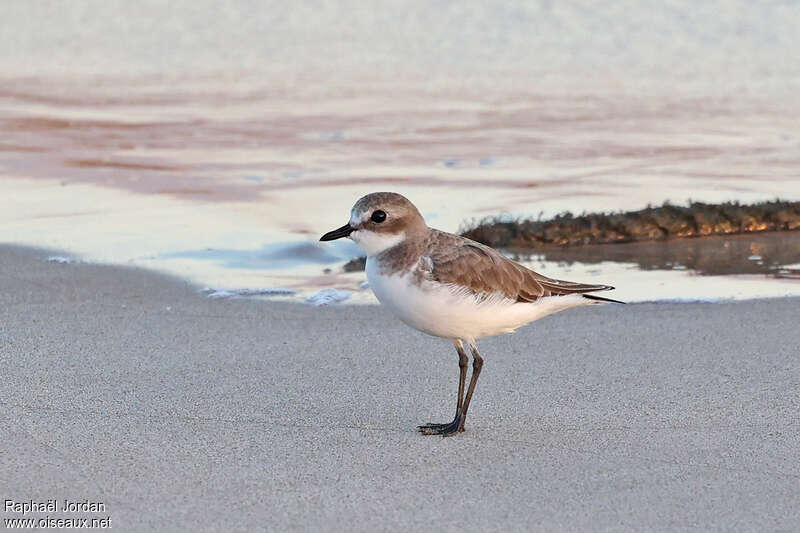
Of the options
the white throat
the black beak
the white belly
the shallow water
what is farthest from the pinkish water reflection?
the white belly

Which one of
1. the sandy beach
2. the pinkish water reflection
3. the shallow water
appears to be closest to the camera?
the sandy beach

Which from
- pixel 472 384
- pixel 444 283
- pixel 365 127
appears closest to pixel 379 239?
pixel 444 283

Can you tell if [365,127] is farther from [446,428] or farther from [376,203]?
[446,428]

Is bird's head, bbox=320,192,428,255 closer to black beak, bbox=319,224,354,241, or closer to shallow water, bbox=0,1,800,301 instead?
black beak, bbox=319,224,354,241

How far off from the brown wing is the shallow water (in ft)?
6.45

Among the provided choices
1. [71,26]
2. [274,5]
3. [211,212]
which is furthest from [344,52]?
[211,212]

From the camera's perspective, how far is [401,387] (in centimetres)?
507

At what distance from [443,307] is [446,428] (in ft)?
1.59

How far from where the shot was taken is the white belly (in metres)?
4.44

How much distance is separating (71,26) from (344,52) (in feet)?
13.8

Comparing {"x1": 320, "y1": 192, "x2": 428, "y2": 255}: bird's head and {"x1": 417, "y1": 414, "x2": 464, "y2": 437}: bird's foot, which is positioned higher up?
{"x1": 320, "y1": 192, "x2": 428, "y2": 255}: bird's head

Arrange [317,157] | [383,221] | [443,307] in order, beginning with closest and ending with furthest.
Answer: [443,307]
[383,221]
[317,157]

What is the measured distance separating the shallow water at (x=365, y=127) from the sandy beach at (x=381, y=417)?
2.96 ft

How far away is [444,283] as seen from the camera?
446 centimetres
